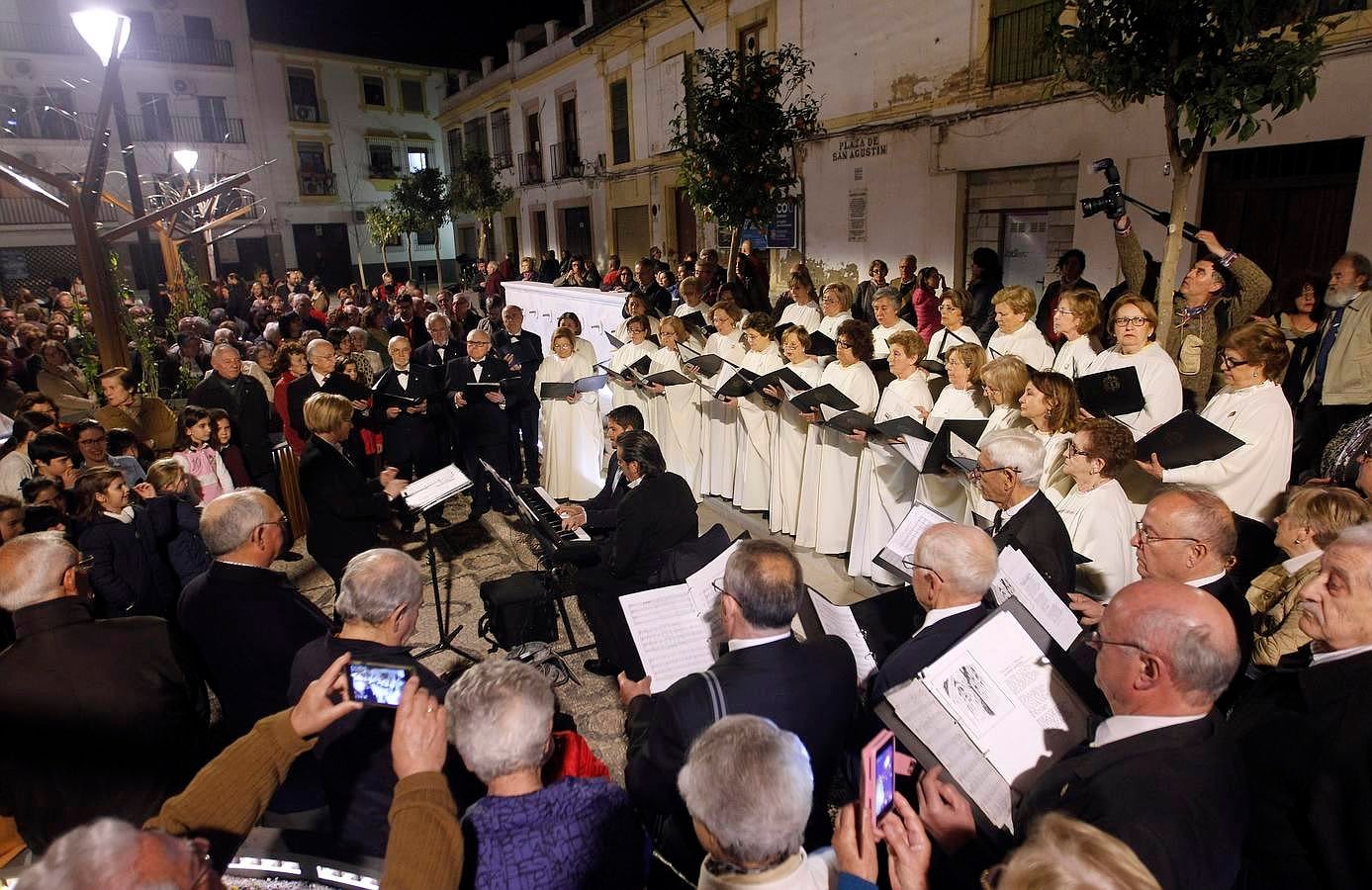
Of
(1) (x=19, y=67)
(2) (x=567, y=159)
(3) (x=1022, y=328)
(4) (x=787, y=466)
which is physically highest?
(1) (x=19, y=67)

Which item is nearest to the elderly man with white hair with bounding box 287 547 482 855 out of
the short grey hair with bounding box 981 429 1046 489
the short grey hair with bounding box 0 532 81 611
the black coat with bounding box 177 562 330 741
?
the black coat with bounding box 177 562 330 741

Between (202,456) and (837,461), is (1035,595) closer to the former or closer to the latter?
(837,461)

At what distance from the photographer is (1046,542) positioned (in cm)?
326

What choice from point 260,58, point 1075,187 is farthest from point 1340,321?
point 260,58

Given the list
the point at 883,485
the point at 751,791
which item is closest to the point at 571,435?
the point at 883,485

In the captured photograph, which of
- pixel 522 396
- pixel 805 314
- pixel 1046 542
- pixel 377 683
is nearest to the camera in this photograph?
pixel 377 683

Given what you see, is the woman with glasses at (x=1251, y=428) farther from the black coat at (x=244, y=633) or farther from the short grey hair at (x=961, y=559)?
the black coat at (x=244, y=633)

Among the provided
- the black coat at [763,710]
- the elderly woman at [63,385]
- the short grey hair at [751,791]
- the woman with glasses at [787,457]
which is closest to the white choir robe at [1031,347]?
the woman with glasses at [787,457]

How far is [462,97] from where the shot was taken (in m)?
31.8

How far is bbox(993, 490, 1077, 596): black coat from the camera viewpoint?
3225mm

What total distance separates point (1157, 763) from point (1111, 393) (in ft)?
10.5

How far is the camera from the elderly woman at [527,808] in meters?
1.81

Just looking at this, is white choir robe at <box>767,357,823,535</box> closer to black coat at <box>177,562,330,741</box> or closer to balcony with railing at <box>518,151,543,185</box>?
black coat at <box>177,562,330,741</box>

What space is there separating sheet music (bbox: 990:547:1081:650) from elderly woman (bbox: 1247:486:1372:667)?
0.65m
